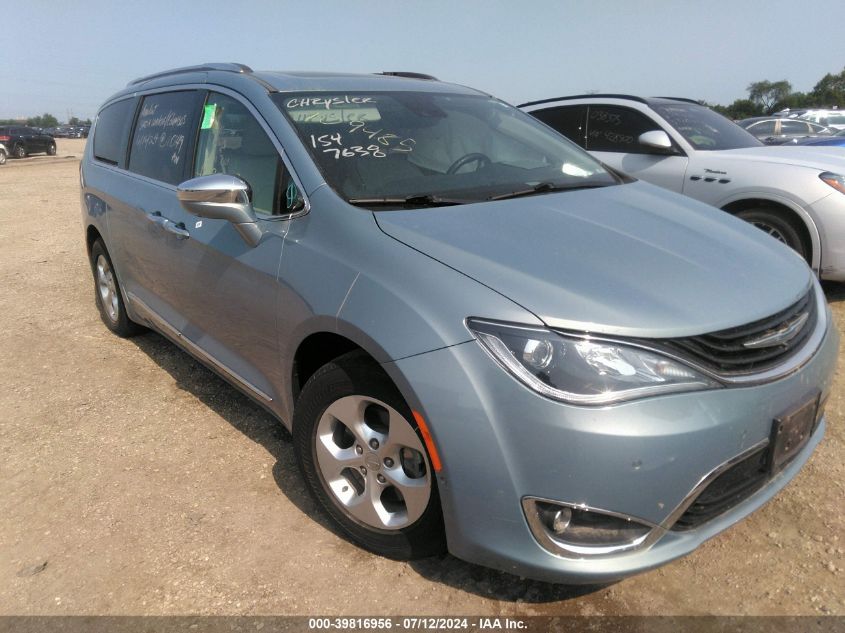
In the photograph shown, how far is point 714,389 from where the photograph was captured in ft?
5.88

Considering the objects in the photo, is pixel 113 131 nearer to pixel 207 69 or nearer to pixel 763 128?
pixel 207 69

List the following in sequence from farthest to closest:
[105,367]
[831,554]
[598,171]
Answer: [105,367], [598,171], [831,554]

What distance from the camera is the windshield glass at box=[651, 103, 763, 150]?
5590 mm

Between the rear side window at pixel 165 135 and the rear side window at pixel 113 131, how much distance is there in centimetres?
21

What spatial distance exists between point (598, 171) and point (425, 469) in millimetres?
1816

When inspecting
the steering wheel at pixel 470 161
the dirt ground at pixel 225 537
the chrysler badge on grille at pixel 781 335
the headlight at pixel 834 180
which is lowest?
the dirt ground at pixel 225 537

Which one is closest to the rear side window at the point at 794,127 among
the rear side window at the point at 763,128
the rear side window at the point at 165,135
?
Result: the rear side window at the point at 763,128

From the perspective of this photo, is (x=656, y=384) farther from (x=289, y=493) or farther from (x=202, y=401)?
(x=202, y=401)

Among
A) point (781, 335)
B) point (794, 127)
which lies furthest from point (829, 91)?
point (781, 335)

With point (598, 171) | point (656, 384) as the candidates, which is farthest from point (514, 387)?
point (598, 171)

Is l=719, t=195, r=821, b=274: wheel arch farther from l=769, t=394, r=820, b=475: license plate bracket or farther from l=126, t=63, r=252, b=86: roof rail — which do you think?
l=126, t=63, r=252, b=86: roof rail

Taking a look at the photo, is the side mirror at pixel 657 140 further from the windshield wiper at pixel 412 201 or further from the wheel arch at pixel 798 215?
the windshield wiper at pixel 412 201

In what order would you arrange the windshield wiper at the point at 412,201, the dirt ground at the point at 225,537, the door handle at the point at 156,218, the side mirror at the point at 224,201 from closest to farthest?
the dirt ground at the point at 225,537, the windshield wiper at the point at 412,201, the side mirror at the point at 224,201, the door handle at the point at 156,218

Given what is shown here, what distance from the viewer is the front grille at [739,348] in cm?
181
